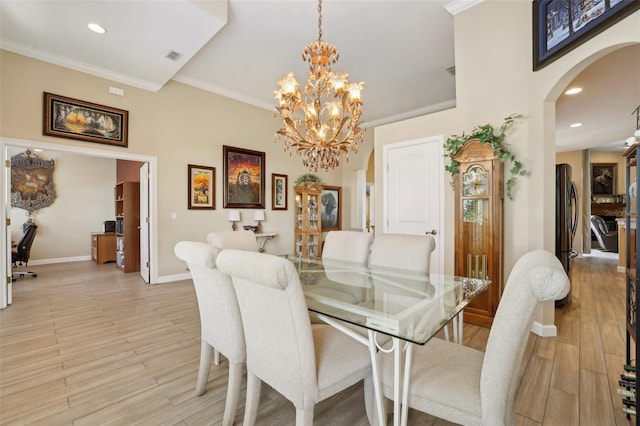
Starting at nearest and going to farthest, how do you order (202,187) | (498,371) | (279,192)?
(498,371)
(202,187)
(279,192)

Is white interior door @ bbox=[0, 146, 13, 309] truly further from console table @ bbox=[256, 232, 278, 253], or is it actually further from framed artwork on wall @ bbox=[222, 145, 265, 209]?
console table @ bbox=[256, 232, 278, 253]

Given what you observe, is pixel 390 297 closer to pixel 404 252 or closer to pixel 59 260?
pixel 404 252

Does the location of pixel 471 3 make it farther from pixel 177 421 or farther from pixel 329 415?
pixel 177 421

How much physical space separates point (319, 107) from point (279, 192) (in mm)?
3358

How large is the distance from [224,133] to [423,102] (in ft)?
12.9

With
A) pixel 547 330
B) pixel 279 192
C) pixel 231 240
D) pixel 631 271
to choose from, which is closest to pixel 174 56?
pixel 231 240

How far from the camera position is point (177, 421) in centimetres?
155

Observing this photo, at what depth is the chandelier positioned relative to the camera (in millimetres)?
2643

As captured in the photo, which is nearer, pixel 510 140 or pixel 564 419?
pixel 564 419

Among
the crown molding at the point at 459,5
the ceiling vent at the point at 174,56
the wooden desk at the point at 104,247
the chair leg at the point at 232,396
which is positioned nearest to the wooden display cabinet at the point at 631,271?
the chair leg at the point at 232,396

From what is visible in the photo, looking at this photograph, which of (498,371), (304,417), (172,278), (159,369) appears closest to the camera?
(498,371)

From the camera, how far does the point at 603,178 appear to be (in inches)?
318

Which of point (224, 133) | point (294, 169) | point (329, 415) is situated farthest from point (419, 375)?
point (294, 169)

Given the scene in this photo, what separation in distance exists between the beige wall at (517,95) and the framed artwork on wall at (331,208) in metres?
3.86
